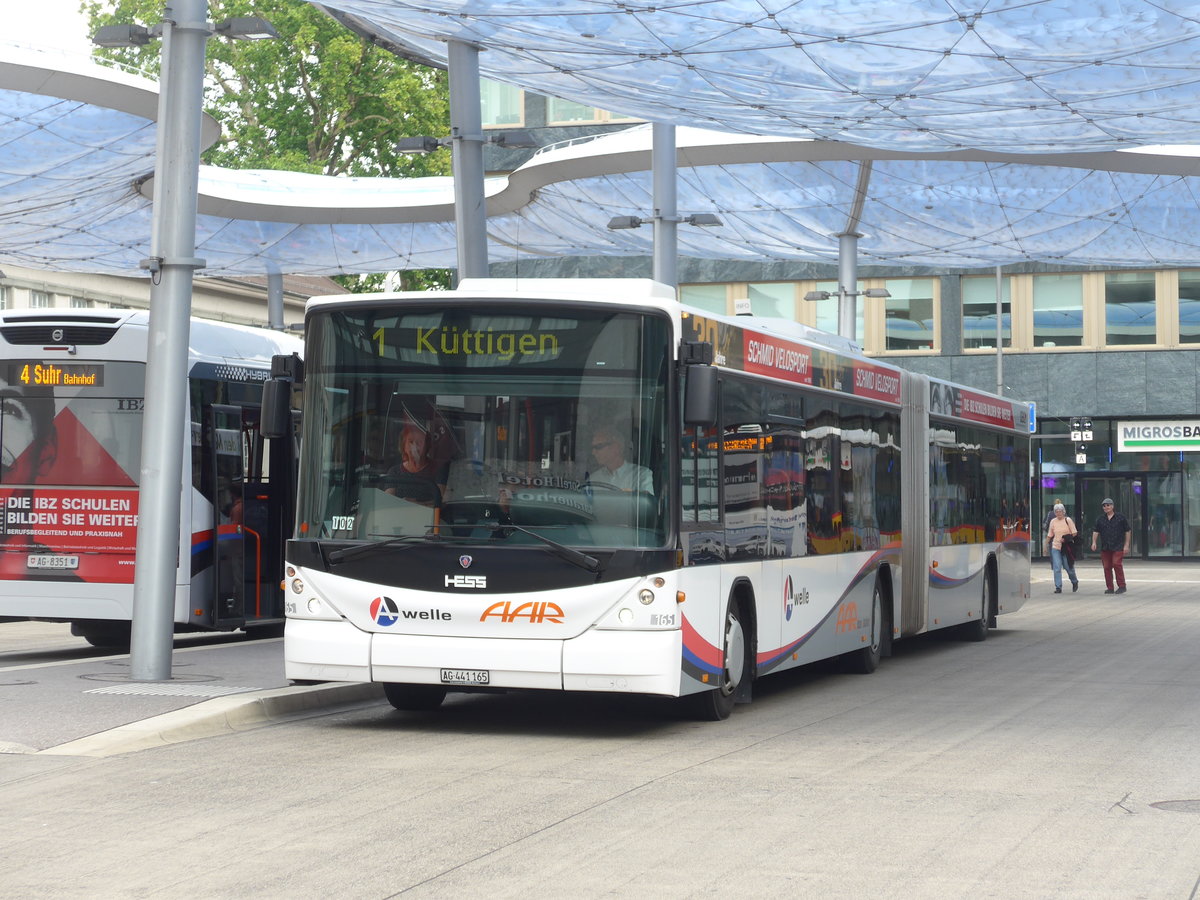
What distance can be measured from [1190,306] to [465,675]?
4301 centimetres

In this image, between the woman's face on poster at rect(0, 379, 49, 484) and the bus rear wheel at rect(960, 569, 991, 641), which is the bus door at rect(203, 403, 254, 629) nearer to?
the woman's face on poster at rect(0, 379, 49, 484)

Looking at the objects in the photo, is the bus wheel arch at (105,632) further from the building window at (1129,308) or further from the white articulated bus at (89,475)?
the building window at (1129,308)

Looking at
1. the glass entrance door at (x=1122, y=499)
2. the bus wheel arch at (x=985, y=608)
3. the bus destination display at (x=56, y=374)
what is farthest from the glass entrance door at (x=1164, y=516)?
the bus destination display at (x=56, y=374)

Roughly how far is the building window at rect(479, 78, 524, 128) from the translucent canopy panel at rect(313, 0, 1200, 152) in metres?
25.1

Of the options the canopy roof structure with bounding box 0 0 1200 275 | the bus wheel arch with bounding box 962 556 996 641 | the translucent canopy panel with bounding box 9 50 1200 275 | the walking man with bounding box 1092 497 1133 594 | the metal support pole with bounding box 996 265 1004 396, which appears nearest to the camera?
the bus wheel arch with bounding box 962 556 996 641

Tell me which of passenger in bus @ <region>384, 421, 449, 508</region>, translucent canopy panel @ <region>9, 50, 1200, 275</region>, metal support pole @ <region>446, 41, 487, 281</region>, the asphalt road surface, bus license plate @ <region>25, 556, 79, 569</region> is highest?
translucent canopy panel @ <region>9, 50, 1200, 275</region>

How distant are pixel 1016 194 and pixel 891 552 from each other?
22.2m

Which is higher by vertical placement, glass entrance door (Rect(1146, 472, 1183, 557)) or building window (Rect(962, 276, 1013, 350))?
building window (Rect(962, 276, 1013, 350))

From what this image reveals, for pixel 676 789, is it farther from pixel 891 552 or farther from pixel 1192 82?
pixel 1192 82

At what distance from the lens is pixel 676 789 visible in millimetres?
9539

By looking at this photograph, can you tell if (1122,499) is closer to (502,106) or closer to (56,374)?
(502,106)

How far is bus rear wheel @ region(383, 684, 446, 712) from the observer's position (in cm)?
1318

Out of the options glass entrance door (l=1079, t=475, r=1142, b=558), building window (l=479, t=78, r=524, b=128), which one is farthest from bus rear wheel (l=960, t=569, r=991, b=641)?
building window (l=479, t=78, r=524, b=128)

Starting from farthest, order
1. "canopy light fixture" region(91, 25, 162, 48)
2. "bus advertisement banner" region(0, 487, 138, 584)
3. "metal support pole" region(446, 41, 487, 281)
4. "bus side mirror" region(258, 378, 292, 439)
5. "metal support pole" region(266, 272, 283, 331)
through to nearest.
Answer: "metal support pole" region(266, 272, 283, 331) → "metal support pole" region(446, 41, 487, 281) → "bus advertisement banner" region(0, 487, 138, 584) → "canopy light fixture" region(91, 25, 162, 48) → "bus side mirror" region(258, 378, 292, 439)
